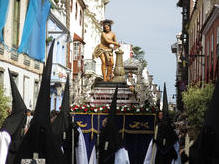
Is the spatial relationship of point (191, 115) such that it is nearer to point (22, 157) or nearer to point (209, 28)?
point (209, 28)

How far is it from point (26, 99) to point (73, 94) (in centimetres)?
883

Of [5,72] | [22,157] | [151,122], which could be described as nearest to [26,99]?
[5,72]

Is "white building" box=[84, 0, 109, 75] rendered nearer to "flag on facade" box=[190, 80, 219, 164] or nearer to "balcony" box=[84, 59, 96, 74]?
"balcony" box=[84, 59, 96, 74]

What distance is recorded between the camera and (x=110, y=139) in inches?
389

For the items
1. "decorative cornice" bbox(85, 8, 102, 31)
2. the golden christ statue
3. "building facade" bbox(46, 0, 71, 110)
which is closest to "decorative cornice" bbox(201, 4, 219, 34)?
the golden christ statue

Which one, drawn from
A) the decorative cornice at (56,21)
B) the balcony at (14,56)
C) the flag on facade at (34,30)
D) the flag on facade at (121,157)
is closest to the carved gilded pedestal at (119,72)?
the flag on facade at (34,30)

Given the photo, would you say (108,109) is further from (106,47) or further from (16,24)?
(16,24)

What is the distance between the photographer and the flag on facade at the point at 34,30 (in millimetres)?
22184

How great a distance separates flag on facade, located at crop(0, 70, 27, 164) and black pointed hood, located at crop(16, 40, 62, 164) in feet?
5.30

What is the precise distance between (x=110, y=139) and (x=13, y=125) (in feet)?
7.30

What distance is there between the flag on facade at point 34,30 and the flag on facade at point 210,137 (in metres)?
16.9

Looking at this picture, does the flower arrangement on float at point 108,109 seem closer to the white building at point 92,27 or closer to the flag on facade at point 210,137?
the flag on facade at point 210,137

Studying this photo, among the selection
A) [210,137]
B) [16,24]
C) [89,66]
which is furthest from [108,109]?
[89,66]

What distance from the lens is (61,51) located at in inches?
1324
